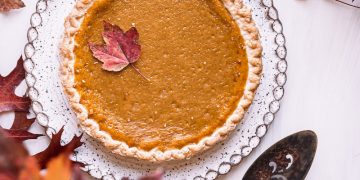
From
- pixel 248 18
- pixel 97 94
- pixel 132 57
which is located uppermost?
pixel 248 18

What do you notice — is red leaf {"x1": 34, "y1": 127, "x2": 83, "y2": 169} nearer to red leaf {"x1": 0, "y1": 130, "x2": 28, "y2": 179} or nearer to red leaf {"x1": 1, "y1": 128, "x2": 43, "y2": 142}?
red leaf {"x1": 1, "y1": 128, "x2": 43, "y2": 142}

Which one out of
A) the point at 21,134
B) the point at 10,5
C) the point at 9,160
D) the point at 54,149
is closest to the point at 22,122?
the point at 21,134

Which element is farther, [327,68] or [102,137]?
[327,68]

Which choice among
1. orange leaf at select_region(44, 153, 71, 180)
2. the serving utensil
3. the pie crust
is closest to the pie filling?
the pie crust

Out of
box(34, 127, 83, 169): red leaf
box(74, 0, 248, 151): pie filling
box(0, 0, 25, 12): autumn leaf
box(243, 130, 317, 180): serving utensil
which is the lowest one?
box(34, 127, 83, 169): red leaf

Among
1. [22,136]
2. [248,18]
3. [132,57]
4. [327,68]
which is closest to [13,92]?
[22,136]

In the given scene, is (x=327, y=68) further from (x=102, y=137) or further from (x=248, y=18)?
(x=102, y=137)
